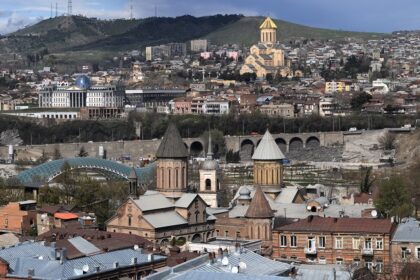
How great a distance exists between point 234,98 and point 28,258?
95.4 meters

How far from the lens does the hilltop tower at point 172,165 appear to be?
4134 cm

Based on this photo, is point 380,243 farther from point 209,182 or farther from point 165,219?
point 209,182

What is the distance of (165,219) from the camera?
127ft

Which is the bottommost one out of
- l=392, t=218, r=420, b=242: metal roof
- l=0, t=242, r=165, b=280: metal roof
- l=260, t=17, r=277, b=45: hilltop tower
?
l=392, t=218, r=420, b=242: metal roof

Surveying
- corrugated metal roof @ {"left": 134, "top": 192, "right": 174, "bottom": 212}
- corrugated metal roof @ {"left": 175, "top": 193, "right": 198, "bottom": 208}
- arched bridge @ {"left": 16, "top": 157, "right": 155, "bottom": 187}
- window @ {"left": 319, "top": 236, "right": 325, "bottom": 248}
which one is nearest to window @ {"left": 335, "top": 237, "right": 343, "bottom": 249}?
window @ {"left": 319, "top": 236, "right": 325, "bottom": 248}

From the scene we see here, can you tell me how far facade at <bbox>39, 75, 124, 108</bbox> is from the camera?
130m

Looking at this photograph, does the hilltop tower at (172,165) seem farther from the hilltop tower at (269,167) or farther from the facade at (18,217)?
the hilltop tower at (269,167)

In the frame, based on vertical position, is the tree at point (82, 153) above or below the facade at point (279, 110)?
below

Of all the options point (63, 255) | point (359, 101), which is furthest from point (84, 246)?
point (359, 101)

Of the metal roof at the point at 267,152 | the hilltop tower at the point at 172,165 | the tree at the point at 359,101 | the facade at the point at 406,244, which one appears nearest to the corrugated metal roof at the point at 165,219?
the hilltop tower at the point at 172,165

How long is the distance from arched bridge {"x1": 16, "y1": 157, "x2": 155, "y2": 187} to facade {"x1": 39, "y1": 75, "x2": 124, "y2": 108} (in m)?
66.1

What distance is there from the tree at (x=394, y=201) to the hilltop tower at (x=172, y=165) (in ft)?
24.0

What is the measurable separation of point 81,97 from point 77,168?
7234 cm

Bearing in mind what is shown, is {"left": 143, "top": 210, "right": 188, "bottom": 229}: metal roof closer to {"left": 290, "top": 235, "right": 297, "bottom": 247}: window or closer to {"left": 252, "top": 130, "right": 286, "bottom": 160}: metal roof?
{"left": 290, "top": 235, "right": 297, "bottom": 247}: window
